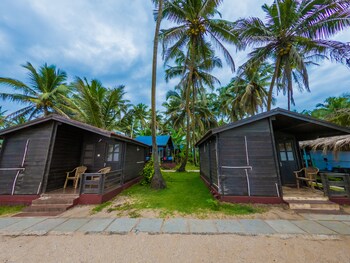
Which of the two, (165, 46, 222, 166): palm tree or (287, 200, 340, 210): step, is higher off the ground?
(165, 46, 222, 166): palm tree

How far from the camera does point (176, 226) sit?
348 centimetres

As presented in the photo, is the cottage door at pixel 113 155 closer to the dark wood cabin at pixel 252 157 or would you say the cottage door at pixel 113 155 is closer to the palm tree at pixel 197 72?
the dark wood cabin at pixel 252 157

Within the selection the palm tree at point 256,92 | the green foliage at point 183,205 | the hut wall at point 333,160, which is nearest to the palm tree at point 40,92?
the green foliage at point 183,205

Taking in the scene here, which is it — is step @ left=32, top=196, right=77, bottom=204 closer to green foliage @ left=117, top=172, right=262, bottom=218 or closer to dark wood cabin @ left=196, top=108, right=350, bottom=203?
green foliage @ left=117, top=172, right=262, bottom=218

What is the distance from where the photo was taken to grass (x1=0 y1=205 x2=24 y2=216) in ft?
14.8

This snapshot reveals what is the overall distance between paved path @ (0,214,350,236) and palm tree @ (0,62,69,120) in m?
9.76

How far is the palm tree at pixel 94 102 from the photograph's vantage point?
948cm

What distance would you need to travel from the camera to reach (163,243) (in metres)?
2.79

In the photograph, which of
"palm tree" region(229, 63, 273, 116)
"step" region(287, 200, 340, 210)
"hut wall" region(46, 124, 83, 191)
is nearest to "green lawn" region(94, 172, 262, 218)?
"step" region(287, 200, 340, 210)

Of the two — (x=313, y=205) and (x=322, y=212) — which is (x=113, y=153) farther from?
(x=322, y=212)

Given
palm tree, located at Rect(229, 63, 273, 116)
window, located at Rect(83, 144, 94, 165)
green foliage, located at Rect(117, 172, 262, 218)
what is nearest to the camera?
green foliage, located at Rect(117, 172, 262, 218)

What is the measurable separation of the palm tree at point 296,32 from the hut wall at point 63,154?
11.6m

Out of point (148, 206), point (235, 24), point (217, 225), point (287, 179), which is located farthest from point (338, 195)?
point (235, 24)

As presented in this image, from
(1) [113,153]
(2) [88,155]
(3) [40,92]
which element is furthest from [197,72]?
(3) [40,92]
